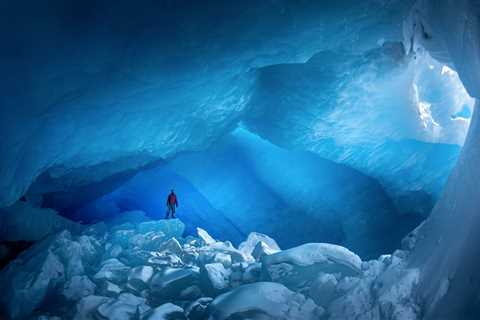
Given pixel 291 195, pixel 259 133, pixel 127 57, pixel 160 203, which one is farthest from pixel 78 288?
pixel 160 203

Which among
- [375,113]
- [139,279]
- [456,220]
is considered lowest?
[139,279]

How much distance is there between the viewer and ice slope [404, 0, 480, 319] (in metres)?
2.79

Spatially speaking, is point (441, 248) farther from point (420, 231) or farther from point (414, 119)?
point (414, 119)

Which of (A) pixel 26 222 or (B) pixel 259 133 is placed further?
(B) pixel 259 133

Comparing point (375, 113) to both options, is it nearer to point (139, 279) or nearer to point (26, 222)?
point (139, 279)

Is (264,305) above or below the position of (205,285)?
above

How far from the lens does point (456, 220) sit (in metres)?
3.68

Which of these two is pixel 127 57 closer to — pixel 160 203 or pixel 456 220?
pixel 456 220

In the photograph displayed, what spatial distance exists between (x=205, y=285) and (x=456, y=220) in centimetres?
340

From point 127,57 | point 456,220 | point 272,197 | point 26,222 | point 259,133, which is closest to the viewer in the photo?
point 456,220

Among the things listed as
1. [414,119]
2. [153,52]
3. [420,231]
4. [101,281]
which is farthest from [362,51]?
[101,281]

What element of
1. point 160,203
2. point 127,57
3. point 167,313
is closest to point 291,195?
point 160,203

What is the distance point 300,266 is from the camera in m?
5.07

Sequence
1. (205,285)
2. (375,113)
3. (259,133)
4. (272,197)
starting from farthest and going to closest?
(272,197)
(259,133)
(375,113)
(205,285)
